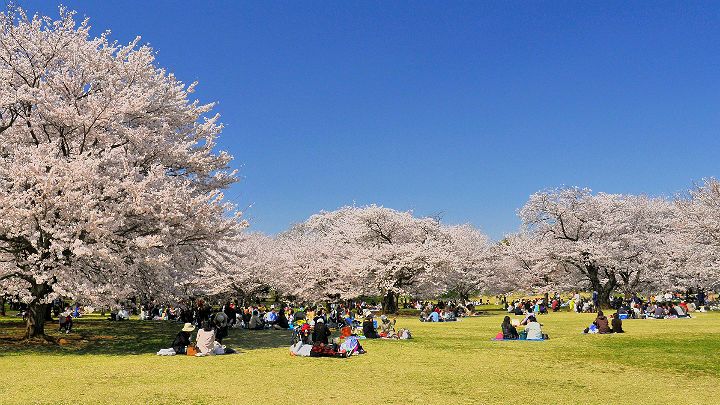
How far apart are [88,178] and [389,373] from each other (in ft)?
40.8

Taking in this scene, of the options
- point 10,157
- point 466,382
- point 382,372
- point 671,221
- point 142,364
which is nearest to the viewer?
point 466,382

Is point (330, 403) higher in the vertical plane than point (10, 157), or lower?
lower

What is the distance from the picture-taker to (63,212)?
763 inches

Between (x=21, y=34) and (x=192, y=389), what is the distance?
61.0 feet

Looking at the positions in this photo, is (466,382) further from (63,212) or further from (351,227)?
(351,227)

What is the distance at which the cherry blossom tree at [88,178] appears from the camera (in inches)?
753

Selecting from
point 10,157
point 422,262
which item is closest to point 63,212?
point 10,157

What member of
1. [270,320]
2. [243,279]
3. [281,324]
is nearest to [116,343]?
[281,324]

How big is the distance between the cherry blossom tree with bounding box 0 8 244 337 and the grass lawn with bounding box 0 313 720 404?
2935mm

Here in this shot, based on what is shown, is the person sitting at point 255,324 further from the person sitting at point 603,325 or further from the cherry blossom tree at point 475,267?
the cherry blossom tree at point 475,267

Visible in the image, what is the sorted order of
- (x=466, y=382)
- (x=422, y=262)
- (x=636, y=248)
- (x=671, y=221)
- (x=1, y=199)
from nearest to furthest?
(x=466, y=382)
(x=1, y=199)
(x=422, y=262)
(x=636, y=248)
(x=671, y=221)

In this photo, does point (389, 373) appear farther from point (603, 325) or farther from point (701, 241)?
point (701, 241)

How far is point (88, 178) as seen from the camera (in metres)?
19.5

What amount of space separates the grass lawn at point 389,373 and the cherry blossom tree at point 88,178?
9.63 feet
